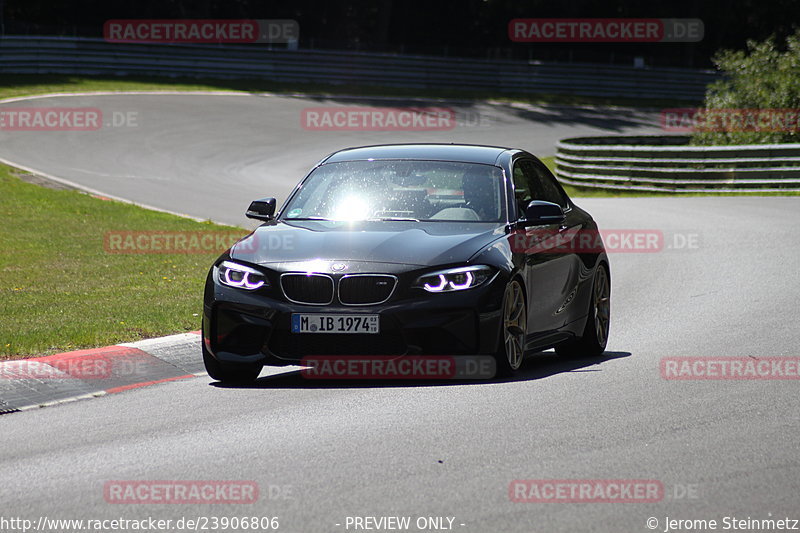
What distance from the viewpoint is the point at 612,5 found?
7038cm

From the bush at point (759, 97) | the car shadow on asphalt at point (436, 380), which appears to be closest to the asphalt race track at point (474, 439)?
the car shadow on asphalt at point (436, 380)

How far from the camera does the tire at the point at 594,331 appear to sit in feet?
32.8

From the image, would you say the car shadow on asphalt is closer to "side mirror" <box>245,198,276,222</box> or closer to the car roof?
"side mirror" <box>245,198,276,222</box>

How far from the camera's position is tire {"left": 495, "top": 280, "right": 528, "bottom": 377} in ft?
27.2

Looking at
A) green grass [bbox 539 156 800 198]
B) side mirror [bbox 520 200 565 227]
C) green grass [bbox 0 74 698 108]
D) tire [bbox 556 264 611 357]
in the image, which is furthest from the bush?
side mirror [bbox 520 200 565 227]

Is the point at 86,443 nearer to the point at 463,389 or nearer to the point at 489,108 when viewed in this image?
the point at 463,389

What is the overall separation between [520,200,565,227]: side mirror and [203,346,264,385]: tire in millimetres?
2099

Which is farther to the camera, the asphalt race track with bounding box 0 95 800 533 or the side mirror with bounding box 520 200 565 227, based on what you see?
the side mirror with bounding box 520 200 565 227

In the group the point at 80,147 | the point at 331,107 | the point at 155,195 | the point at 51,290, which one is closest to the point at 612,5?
the point at 331,107

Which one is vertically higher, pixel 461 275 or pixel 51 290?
pixel 461 275

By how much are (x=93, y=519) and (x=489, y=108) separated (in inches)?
1840

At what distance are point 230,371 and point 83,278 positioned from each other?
6027 millimetres

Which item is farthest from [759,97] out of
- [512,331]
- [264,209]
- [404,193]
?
[512,331]

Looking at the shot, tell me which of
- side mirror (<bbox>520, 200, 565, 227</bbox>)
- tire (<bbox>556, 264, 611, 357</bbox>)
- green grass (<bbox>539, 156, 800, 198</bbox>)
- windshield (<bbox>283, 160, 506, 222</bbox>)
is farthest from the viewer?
green grass (<bbox>539, 156, 800, 198</bbox>)
